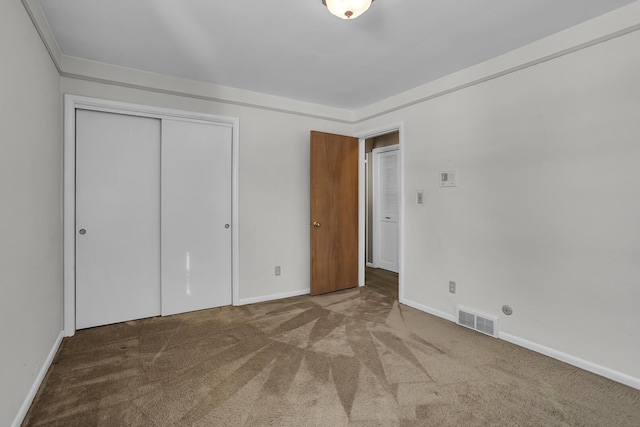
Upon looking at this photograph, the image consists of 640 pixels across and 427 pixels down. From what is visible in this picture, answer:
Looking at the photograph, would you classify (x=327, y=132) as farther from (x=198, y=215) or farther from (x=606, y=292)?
(x=606, y=292)

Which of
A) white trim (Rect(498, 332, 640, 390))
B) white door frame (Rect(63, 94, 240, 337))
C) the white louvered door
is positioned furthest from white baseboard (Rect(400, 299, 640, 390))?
white door frame (Rect(63, 94, 240, 337))

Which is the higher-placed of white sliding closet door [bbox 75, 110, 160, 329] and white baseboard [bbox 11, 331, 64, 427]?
white sliding closet door [bbox 75, 110, 160, 329]

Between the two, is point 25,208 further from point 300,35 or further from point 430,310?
point 430,310

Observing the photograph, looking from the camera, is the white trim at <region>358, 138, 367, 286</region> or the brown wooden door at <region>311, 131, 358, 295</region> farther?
the white trim at <region>358, 138, 367, 286</region>

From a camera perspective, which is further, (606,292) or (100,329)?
(100,329)

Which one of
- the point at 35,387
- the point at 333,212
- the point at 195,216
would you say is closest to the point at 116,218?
the point at 195,216

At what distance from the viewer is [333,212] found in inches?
157

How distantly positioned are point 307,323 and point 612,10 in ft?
11.0

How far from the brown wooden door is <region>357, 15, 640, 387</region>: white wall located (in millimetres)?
1140

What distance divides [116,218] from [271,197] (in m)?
1.60

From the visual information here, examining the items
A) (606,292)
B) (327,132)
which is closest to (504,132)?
(606,292)

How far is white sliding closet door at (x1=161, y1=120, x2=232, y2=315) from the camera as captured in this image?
10.4 ft

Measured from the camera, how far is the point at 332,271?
3990 millimetres

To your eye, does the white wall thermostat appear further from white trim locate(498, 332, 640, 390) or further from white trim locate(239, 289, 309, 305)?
white trim locate(239, 289, 309, 305)
